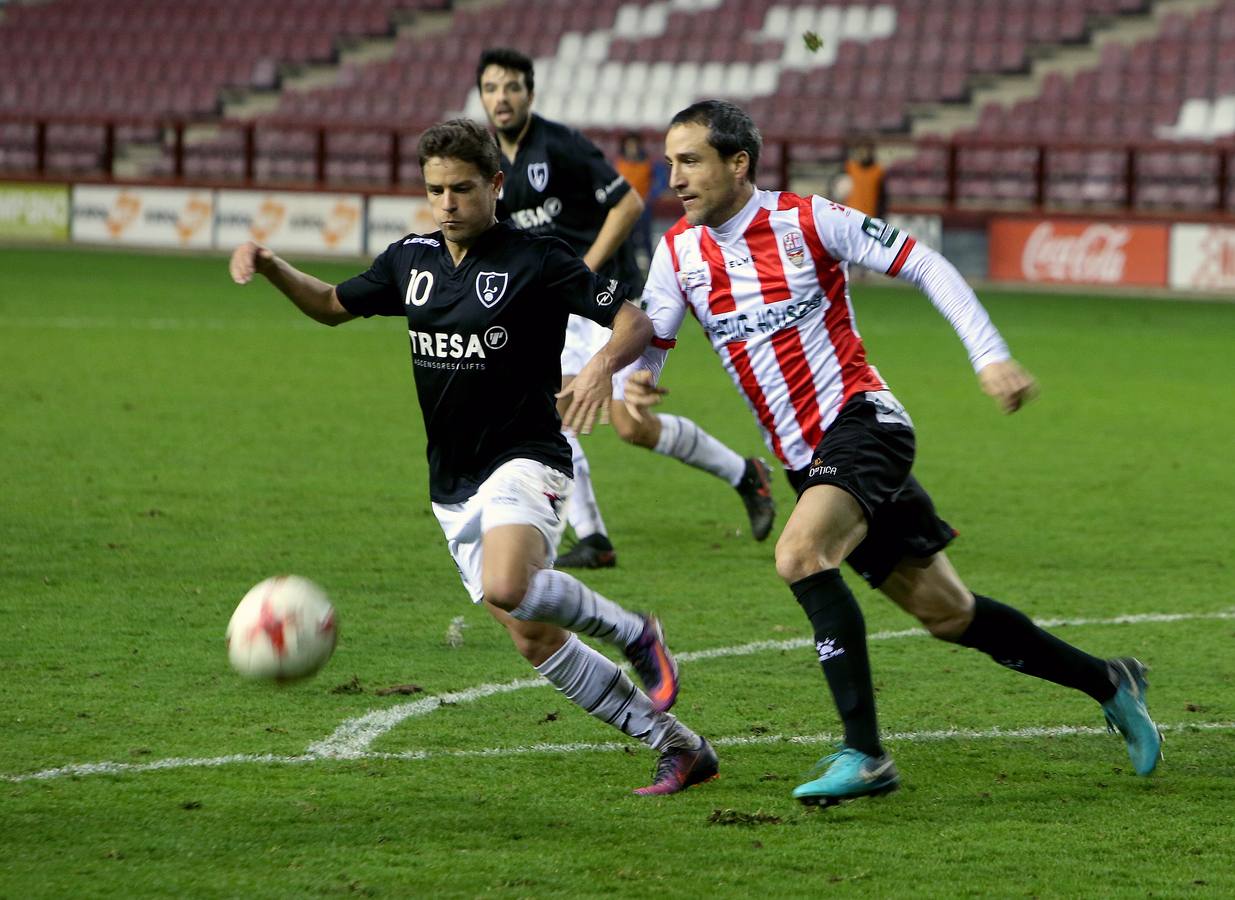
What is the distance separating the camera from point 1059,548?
25.8ft

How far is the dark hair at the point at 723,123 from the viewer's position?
15.2 ft

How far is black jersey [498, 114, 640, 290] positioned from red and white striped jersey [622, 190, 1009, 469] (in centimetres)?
292

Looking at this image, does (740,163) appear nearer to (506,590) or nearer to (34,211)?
(506,590)

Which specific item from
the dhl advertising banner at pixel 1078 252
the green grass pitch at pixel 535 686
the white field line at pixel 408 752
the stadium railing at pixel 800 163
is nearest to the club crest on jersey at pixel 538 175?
the green grass pitch at pixel 535 686

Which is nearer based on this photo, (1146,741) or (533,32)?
(1146,741)

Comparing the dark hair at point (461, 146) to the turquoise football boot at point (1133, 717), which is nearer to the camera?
the dark hair at point (461, 146)

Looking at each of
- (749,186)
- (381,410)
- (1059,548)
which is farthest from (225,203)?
(749,186)

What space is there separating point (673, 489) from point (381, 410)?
313 cm

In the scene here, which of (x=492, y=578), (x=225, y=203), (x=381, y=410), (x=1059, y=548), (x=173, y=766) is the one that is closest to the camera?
(x=492, y=578)

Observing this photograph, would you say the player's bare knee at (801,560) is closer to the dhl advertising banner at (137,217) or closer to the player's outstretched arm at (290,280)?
the player's outstretched arm at (290,280)

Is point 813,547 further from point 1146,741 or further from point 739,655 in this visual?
point 739,655

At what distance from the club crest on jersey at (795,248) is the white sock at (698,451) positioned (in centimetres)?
328

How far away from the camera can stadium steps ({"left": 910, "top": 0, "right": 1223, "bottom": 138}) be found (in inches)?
1046

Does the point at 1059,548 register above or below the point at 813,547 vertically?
below
